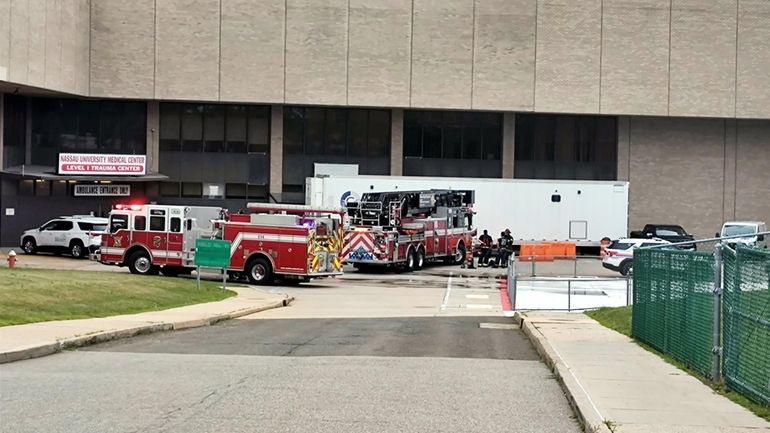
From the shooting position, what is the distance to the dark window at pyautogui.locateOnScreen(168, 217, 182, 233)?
122 ft

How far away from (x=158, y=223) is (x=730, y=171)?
38.9 metres

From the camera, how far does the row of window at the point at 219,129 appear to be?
6184 cm

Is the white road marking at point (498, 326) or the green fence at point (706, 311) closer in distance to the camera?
the green fence at point (706, 311)

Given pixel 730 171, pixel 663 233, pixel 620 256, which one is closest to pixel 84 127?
pixel 663 233

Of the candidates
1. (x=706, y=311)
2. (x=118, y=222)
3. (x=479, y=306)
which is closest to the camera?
(x=706, y=311)

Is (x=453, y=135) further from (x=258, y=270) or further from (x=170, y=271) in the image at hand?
(x=258, y=270)

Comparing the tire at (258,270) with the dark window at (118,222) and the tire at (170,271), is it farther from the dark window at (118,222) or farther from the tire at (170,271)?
the dark window at (118,222)

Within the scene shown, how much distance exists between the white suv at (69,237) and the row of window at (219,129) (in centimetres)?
1345

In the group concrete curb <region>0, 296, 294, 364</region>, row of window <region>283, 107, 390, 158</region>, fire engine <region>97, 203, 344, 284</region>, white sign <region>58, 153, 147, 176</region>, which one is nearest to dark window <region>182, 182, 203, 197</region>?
white sign <region>58, 153, 147, 176</region>

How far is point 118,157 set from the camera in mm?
58844

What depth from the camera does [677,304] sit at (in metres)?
15.5

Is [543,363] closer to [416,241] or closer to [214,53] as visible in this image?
[416,241]

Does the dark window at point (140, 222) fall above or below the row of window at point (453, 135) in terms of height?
below

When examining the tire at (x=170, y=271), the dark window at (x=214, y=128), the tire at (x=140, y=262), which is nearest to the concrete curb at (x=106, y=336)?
the tire at (x=140, y=262)
